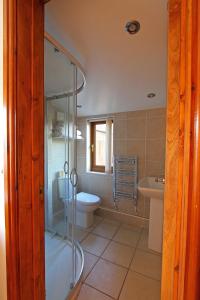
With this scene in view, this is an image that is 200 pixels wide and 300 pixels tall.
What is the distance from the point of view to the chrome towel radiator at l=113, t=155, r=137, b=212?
2536 mm

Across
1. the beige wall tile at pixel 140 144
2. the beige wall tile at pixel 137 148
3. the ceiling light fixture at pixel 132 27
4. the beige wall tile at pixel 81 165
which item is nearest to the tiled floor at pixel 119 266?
the beige wall tile at pixel 140 144

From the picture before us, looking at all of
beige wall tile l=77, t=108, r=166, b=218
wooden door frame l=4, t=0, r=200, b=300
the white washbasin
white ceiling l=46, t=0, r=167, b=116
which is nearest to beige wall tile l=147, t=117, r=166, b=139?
beige wall tile l=77, t=108, r=166, b=218

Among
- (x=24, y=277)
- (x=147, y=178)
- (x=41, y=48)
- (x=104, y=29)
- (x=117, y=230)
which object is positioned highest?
(x=104, y=29)

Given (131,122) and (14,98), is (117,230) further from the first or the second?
(14,98)

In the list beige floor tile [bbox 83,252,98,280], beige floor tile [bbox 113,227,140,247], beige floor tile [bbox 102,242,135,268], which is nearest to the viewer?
beige floor tile [bbox 83,252,98,280]

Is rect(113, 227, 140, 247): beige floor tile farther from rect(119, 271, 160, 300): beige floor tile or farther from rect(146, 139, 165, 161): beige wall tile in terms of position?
rect(146, 139, 165, 161): beige wall tile

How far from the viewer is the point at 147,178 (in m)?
2.30

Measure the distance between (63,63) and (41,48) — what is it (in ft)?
2.50

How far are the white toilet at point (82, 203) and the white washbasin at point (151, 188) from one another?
0.81 metres

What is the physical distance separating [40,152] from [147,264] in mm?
1855

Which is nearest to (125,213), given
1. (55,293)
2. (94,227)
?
(94,227)

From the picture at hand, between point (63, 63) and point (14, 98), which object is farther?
point (63, 63)

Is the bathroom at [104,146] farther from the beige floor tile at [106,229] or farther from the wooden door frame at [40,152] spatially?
the wooden door frame at [40,152]

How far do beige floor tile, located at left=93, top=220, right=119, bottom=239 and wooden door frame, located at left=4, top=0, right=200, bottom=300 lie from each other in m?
1.61
